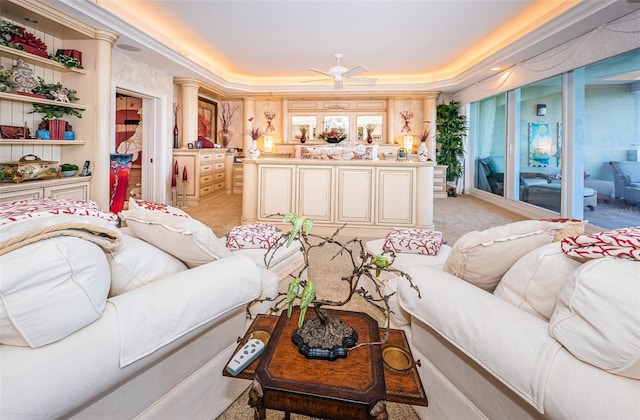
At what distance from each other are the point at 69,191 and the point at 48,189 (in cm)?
30

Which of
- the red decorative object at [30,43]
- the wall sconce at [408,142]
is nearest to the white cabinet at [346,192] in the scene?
the red decorative object at [30,43]

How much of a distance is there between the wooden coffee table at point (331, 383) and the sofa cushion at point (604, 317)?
388mm

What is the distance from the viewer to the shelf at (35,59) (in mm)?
2987

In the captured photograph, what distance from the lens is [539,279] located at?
1.01 m

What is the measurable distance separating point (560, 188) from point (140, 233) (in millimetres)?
5517

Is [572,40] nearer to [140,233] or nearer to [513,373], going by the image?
[513,373]

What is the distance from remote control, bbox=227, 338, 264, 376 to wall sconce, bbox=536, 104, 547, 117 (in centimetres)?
602

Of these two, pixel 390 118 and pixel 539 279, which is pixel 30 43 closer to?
pixel 539 279

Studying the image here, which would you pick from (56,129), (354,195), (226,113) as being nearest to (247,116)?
(226,113)

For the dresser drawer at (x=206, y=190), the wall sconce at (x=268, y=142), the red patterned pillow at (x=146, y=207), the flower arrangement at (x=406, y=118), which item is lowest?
the red patterned pillow at (x=146, y=207)

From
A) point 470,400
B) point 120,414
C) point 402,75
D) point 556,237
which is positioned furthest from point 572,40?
point 120,414

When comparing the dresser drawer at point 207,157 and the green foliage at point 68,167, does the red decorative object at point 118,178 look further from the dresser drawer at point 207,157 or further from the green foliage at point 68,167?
the dresser drawer at point 207,157

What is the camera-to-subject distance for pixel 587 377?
27.7 inches

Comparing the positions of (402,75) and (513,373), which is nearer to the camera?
(513,373)
